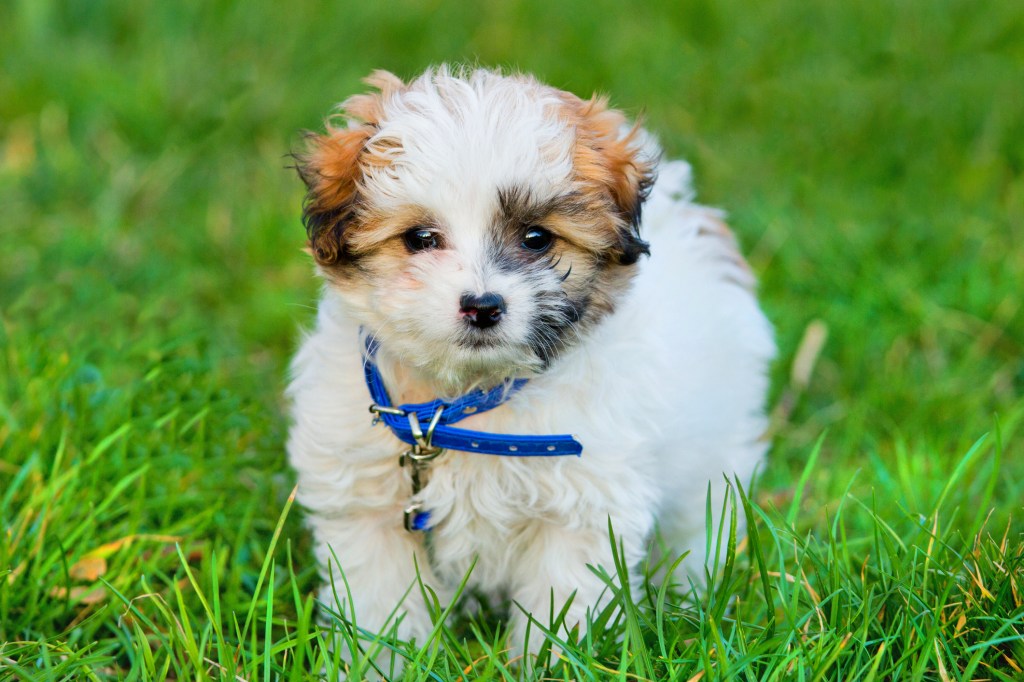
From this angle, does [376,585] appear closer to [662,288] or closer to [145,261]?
[662,288]

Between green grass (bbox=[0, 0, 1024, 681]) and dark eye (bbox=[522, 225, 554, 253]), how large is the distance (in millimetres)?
786

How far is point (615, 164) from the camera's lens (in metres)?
2.61

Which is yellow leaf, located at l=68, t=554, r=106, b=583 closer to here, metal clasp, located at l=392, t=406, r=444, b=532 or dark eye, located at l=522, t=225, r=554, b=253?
metal clasp, located at l=392, t=406, r=444, b=532

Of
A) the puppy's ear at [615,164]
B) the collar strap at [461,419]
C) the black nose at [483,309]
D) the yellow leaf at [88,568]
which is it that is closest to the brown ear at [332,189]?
the collar strap at [461,419]

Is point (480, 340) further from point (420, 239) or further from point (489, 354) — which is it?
point (420, 239)

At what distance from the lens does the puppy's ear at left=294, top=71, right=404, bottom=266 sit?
2.51 m

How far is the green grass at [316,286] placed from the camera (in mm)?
2492

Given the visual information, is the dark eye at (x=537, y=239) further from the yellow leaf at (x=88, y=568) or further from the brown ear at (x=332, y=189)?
the yellow leaf at (x=88, y=568)

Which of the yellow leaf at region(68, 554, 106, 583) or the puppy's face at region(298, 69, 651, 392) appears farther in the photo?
the yellow leaf at region(68, 554, 106, 583)

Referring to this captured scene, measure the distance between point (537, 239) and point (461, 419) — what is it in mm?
488

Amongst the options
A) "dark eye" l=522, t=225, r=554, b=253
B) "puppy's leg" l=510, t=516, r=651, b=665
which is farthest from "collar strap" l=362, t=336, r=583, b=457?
"dark eye" l=522, t=225, r=554, b=253

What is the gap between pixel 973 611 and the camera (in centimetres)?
247

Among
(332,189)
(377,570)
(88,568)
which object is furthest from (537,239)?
(88,568)

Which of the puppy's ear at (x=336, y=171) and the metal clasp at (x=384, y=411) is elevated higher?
the puppy's ear at (x=336, y=171)
